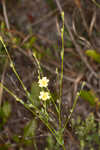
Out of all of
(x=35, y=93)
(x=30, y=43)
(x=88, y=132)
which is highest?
(x=30, y=43)

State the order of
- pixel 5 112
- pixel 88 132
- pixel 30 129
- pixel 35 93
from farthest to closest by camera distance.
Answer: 1. pixel 5 112
2. pixel 30 129
3. pixel 88 132
4. pixel 35 93

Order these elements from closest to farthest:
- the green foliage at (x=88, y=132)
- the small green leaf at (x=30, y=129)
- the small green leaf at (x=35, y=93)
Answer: the small green leaf at (x=35, y=93) < the green foliage at (x=88, y=132) < the small green leaf at (x=30, y=129)

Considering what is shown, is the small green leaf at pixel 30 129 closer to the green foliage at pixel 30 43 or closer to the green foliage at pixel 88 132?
the green foliage at pixel 88 132

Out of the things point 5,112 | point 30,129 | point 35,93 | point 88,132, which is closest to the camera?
point 35,93

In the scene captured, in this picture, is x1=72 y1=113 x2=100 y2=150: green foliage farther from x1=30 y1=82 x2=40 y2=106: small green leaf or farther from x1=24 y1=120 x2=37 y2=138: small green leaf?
x1=30 y1=82 x2=40 y2=106: small green leaf

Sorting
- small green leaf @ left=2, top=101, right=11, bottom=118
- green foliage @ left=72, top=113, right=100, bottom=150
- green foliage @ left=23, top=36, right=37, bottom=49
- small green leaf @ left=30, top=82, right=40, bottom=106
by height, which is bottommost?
green foliage @ left=72, top=113, right=100, bottom=150

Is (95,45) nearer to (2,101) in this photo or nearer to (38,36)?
(38,36)

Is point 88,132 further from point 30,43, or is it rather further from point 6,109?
point 30,43

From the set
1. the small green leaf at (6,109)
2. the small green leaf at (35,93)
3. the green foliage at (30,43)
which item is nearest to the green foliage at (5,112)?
the small green leaf at (6,109)

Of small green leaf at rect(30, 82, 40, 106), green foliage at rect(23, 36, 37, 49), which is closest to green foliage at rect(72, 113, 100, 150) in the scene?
small green leaf at rect(30, 82, 40, 106)

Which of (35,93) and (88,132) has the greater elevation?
(35,93)

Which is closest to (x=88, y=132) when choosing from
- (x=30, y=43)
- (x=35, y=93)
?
(x=35, y=93)
